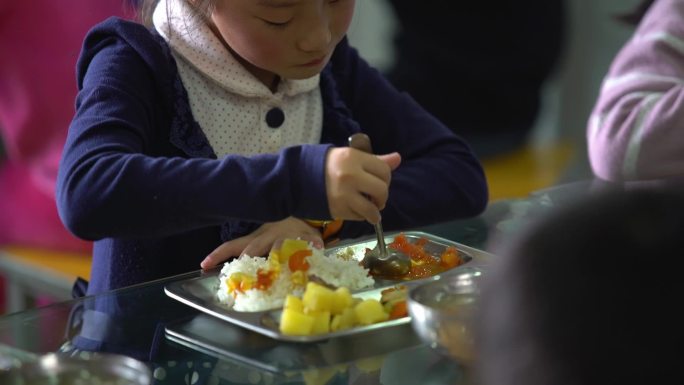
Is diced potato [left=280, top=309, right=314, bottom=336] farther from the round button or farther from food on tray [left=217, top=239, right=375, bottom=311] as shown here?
the round button

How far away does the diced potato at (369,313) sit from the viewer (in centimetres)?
82

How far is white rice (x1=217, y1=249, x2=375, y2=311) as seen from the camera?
0.86m

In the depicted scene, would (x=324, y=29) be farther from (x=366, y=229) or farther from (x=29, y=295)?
(x=29, y=295)

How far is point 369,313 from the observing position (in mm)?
821

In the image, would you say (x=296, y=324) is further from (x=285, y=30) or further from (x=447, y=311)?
(x=285, y=30)

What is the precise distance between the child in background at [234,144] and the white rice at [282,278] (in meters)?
0.04

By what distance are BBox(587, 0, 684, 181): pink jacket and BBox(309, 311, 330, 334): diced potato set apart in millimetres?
743

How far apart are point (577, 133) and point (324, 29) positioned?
97.8 inches

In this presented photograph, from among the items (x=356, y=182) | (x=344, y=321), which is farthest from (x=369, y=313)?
(x=356, y=182)

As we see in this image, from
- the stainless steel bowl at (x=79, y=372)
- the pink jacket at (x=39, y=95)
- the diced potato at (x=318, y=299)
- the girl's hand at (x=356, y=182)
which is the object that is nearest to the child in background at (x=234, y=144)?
the girl's hand at (x=356, y=182)

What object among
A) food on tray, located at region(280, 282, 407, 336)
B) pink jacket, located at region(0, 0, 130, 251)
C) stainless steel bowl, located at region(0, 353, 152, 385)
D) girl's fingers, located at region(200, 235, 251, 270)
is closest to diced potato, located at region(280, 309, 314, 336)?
food on tray, located at region(280, 282, 407, 336)

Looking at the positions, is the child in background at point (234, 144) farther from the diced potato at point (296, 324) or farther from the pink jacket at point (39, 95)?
the pink jacket at point (39, 95)

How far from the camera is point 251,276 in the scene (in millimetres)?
890

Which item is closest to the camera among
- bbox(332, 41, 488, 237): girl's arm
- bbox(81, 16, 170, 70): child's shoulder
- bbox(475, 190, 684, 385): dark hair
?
bbox(475, 190, 684, 385): dark hair
